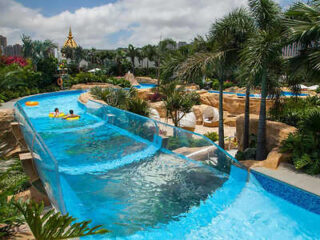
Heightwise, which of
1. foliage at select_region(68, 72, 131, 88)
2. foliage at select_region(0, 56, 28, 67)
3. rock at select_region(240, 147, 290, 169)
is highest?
foliage at select_region(0, 56, 28, 67)

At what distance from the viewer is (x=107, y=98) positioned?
1505cm

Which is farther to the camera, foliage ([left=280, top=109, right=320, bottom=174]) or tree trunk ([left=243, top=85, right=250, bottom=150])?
tree trunk ([left=243, top=85, right=250, bottom=150])

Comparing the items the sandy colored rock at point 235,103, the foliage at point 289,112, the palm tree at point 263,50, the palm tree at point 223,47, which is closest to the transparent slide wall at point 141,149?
the palm tree at point 263,50

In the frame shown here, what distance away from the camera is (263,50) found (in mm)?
6742

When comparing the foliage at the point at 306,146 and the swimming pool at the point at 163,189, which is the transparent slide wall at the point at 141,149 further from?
the foliage at the point at 306,146

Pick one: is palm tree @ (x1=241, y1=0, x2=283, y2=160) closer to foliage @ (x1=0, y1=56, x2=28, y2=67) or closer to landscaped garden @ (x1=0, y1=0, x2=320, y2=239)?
landscaped garden @ (x1=0, y1=0, x2=320, y2=239)

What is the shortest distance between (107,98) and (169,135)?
759cm

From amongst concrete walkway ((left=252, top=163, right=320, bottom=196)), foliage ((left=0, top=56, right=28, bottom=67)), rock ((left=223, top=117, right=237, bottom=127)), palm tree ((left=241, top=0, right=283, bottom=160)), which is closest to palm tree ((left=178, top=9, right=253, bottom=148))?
palm tree ((left=241, top=0, right=283, bottom=160))

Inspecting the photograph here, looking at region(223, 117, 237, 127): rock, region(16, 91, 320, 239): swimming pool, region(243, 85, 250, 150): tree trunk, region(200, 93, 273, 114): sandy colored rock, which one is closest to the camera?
region(16, 91, 320, 239): swimming pool

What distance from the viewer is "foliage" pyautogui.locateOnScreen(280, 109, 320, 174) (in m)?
6.29

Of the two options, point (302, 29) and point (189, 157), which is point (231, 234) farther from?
point (302, 29)

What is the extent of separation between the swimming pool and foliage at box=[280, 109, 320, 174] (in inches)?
35.2

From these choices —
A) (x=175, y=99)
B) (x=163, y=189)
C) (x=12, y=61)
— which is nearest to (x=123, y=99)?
(x=175, y=99)

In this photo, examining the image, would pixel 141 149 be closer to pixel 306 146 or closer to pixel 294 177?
pixel 294 177
